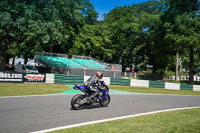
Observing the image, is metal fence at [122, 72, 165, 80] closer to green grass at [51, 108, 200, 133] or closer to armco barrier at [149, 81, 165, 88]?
armco barrier at [149, 81, 165, 88]

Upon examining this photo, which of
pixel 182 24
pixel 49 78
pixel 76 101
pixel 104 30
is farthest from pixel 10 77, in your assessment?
pixel 104 30

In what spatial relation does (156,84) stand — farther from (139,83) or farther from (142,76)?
(142,76)

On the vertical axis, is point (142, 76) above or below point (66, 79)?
above

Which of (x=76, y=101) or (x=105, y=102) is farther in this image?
(x=105, y=102)

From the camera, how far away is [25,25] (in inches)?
878

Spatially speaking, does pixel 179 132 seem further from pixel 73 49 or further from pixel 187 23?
pixel 73 49

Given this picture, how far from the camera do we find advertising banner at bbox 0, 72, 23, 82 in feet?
58.3

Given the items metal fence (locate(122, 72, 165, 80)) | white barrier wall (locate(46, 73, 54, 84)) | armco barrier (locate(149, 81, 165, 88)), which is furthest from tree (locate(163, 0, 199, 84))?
white barrier wall (locate(46, 73, 54, 84))

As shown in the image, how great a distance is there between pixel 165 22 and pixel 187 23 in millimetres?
3636

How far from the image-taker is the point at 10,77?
715 inches

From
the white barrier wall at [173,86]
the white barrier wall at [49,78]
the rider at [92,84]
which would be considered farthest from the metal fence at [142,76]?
the rider at [92,84]

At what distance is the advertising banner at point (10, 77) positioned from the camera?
58.3 feet

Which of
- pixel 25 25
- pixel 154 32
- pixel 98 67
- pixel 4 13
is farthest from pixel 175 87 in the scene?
pixel 4 13

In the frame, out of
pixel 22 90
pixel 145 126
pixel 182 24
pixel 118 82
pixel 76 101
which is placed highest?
pixel 182 24
